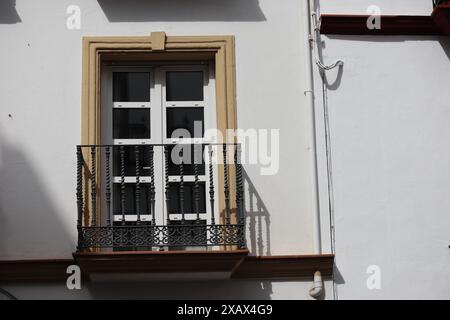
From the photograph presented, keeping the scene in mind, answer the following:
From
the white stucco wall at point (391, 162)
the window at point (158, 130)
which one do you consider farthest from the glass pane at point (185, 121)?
the white stucco wall at point (391, 162)

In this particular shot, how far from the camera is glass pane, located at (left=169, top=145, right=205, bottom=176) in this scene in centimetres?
1128

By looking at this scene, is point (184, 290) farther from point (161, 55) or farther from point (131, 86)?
point (161, 55)

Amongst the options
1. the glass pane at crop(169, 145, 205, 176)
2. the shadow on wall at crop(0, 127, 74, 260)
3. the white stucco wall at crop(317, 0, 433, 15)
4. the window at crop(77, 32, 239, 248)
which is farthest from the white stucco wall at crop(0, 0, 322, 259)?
the glass pane at crop(169, 145, 205, 176)

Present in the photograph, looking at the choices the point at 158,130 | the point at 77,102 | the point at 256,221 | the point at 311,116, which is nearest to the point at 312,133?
the point at 311,116

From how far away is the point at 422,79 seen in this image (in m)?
11.5

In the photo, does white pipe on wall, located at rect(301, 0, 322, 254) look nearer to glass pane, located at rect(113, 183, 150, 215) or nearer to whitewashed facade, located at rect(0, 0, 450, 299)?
whitewashed facade, located at rect(0, 0, 450, 299)

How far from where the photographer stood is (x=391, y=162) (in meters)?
11.3

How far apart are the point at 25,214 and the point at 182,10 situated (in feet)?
9.42

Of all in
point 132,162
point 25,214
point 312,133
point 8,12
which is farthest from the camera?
point 8,12

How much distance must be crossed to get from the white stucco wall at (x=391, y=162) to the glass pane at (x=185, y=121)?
4.81 ft

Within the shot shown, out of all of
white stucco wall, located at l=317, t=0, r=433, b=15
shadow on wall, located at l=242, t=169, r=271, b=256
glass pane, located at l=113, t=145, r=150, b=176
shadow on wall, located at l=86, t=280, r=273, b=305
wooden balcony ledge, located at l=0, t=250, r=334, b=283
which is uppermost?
white stucco wall, located at l=317, t=0, r=433, b=15

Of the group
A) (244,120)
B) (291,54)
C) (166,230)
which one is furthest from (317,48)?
(166,230)

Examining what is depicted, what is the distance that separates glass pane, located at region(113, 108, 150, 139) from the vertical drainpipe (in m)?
1.81
